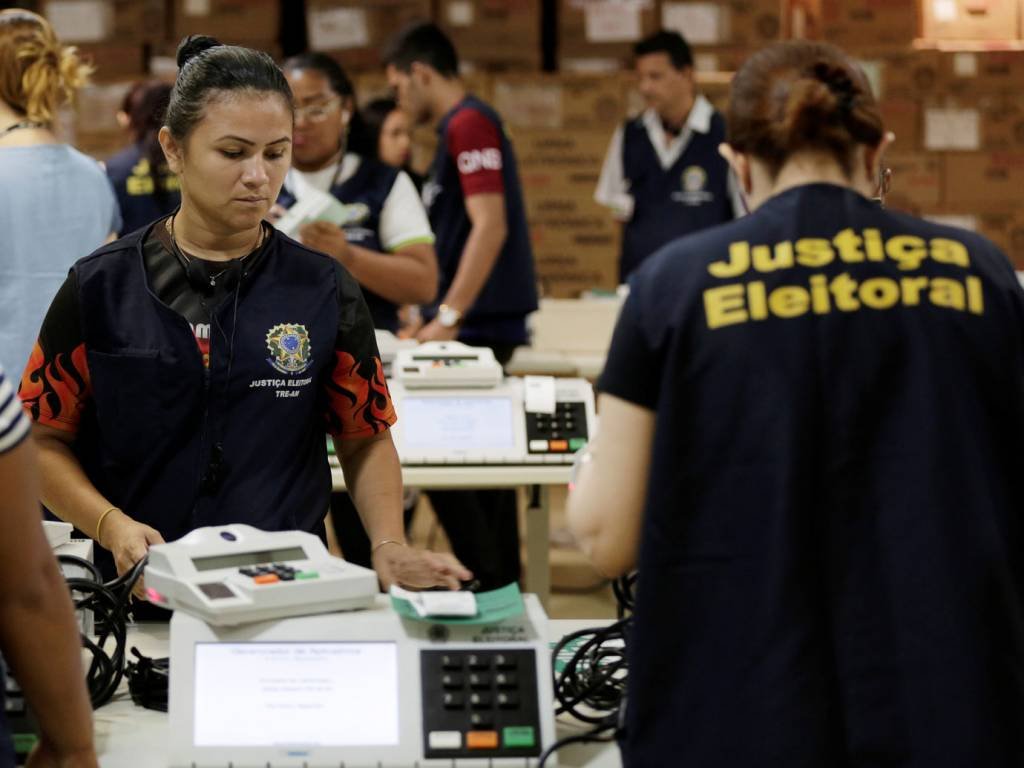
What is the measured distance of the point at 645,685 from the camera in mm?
1445

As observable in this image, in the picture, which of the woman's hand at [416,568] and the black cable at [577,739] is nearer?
the black cable at [577,739]

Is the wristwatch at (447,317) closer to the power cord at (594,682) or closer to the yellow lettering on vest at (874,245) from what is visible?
the power cord at (594,682)

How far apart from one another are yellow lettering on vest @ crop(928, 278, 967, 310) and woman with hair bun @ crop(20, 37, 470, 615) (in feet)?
2.76

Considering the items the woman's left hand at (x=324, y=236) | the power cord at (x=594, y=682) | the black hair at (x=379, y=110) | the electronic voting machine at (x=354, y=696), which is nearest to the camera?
the electronic voting machine at (x=354, y=696)

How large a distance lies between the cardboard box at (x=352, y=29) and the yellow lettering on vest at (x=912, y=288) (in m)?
5.17

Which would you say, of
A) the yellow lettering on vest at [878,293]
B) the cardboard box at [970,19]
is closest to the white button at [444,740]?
the yellow lettering on vest at [878,293]

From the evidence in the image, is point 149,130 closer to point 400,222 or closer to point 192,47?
point 400,222

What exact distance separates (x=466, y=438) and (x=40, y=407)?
131cm

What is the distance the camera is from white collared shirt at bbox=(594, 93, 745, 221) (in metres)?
5.72

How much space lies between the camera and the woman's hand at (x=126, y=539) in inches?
74.5

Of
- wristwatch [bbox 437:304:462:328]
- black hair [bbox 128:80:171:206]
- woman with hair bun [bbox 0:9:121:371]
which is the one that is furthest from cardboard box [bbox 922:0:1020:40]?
woman with hair bun [bbox 0:9:121:371]

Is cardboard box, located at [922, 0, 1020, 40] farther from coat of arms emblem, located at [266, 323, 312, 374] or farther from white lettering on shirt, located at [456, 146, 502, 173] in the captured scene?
coat of arms emblem, located at [266, 323, 312, 374]

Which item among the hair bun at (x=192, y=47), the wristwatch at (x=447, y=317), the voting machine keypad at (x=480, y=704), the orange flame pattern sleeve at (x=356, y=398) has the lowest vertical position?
the wristwatch at (x=447, y=317)

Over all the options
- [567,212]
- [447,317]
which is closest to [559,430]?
[447,317]
